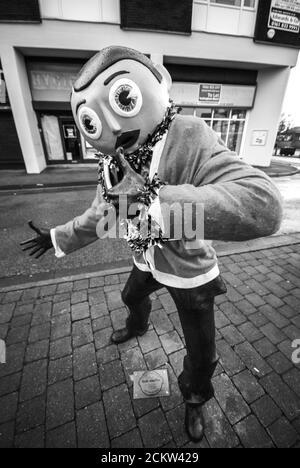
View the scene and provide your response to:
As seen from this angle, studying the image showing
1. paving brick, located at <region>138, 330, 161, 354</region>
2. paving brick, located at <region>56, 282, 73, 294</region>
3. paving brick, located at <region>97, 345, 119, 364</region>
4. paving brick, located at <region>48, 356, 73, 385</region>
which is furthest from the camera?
paving brick, located at <region>56, 282, 73, 294</region>

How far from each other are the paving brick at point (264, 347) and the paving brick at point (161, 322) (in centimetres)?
85

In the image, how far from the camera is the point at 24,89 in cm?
946

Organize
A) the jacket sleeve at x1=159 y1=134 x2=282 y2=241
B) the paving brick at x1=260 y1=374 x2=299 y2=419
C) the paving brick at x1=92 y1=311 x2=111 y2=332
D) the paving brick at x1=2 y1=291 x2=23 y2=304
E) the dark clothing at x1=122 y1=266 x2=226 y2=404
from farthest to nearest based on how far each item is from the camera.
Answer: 1. the paving brick at x1=2 y1=291 x2=23 y2=304
2. the paving brick at x1=92 y1=311 x2=111 y2=332
3. the paving brick at x1=260 y1=374 x2=299 y2=419
4. the dark clothing at x1=122 y1=266 x2=226 y2=404
5. the jacket sleeve at x1=159 y1=134 x2=282 y2=241

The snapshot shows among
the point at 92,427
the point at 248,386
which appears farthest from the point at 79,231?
the point at 248,386

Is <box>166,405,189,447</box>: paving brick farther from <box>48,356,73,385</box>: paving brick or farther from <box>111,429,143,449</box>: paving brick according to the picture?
<box>48,356,73,385</box>: paving brick

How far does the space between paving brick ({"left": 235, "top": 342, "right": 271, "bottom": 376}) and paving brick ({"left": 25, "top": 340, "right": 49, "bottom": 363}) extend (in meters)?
1.84

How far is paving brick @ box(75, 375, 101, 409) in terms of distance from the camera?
183 centimetres

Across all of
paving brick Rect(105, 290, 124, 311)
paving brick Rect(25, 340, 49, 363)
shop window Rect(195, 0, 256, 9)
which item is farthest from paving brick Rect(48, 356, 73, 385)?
shop window Rect(195, 0, 256, 9)

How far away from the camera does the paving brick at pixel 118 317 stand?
253 cm

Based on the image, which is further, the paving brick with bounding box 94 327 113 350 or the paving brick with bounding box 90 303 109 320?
the paving brick with bounding box 90 303 109 320

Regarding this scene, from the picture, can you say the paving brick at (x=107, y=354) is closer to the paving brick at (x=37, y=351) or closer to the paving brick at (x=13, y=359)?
the paving brick at (x=37, y=351)

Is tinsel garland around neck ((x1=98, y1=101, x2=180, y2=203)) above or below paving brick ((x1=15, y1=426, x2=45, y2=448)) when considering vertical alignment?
above

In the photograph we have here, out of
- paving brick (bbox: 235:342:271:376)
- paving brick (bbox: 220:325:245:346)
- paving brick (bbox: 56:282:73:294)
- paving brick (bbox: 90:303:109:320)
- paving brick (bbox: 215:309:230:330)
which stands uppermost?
paving brick (bbox: 90:303:109:320)
